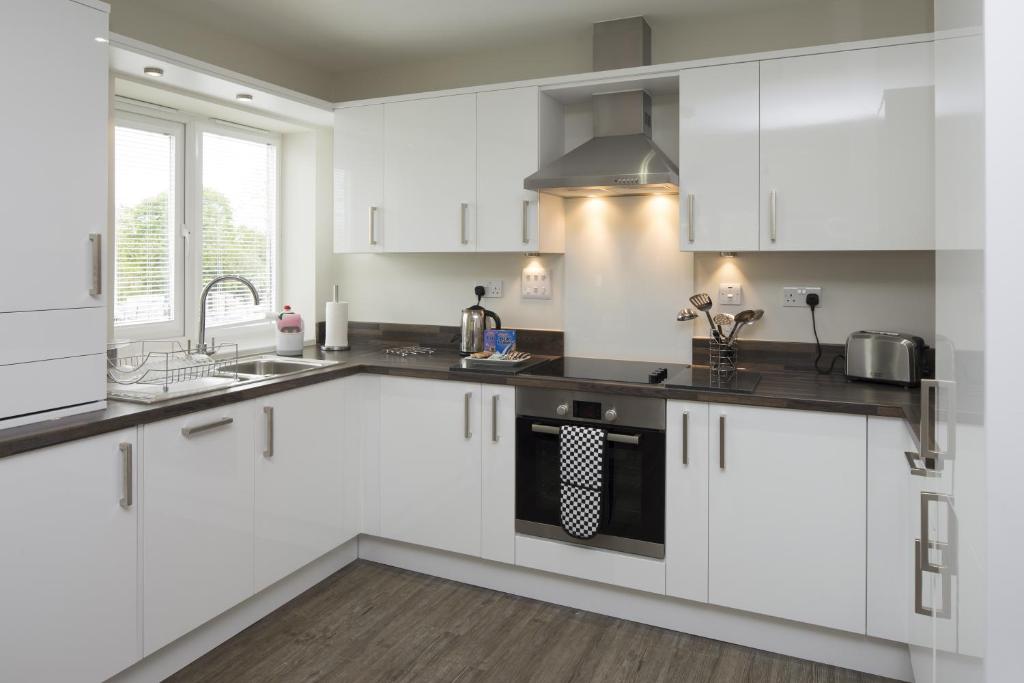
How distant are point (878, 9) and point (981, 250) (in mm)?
2309

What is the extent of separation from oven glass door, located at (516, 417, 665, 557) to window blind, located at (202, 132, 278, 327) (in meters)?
1.60

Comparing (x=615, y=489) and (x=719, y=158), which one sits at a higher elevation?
(x=719, y=158)

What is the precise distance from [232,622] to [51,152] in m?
1.73

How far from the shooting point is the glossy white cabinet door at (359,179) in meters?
3.48

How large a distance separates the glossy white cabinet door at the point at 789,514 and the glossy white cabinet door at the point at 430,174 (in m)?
1.49

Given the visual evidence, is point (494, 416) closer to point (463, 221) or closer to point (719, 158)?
point (463, 221)

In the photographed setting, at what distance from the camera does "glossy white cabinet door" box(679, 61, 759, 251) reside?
273 centimetres

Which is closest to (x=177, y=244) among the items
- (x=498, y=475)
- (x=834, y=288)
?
(x=498, y=475)

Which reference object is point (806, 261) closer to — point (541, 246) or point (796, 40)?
point (796, 40)

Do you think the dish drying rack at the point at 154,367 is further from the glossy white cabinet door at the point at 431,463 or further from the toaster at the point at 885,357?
the toaster at the point at 885,357

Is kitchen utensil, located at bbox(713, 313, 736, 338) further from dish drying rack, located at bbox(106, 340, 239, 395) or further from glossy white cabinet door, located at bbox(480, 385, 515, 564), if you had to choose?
dish drying rack, located at bbox(106, 340, 239, 395)

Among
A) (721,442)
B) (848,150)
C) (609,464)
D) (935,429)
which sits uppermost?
(848,150)

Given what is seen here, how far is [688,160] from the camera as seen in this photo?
9.29 ft

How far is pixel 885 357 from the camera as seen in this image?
2.62 metres
